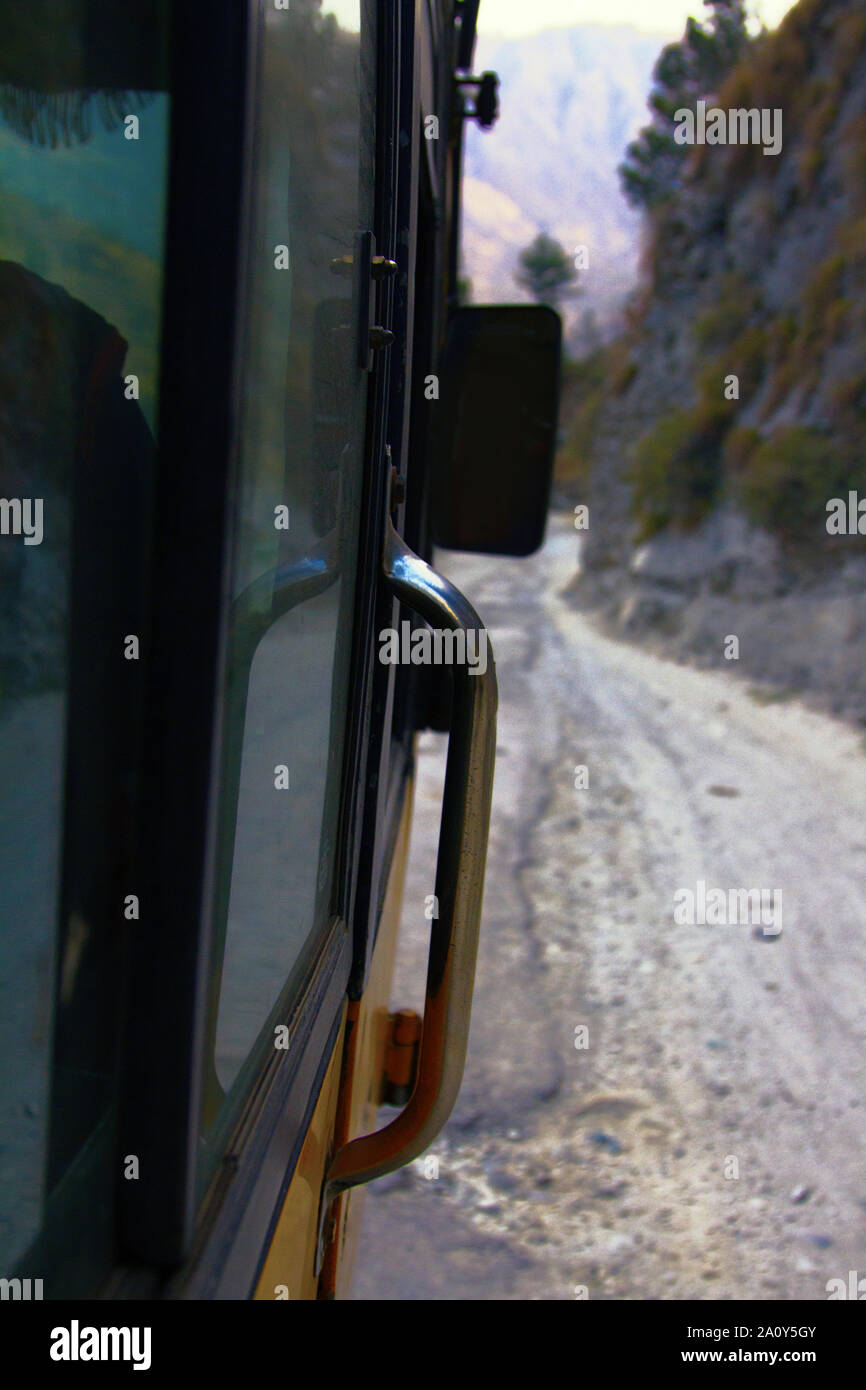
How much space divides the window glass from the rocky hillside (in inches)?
362

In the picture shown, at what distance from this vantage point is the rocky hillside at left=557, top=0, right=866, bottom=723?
1124 centimetres

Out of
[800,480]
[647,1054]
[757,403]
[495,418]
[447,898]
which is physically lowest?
[647,1054]

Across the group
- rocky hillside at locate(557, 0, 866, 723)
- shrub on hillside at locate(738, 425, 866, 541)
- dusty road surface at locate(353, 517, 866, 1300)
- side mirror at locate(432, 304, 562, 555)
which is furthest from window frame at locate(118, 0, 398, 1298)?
shrub on hillside at locate(738, 425, 866, 541)

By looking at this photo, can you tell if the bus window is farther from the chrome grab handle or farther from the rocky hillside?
the rocky hillside

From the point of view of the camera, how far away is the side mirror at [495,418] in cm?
226

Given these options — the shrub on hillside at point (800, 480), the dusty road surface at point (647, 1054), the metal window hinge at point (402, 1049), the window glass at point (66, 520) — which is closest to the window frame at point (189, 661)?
the window glass at point (66, 520)

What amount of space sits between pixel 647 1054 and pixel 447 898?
10.6 feet

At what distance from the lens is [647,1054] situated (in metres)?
4.04

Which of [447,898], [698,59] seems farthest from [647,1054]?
[698,59]

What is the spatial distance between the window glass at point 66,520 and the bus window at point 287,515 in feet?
0.18

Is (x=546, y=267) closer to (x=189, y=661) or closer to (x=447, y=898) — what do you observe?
(x=447, y=898)

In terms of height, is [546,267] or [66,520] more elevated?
[546,267]
